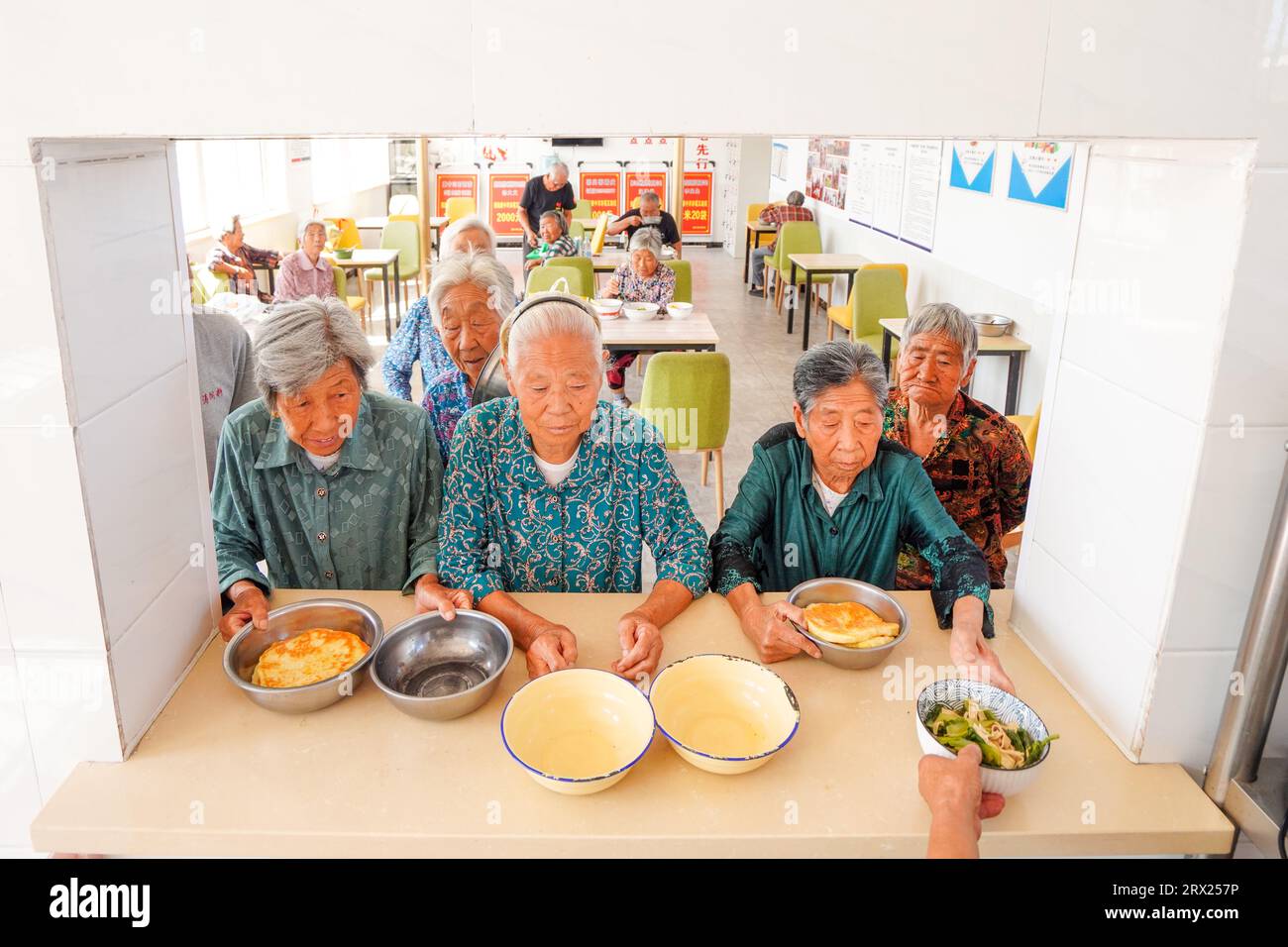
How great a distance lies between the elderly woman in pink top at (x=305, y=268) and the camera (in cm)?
695

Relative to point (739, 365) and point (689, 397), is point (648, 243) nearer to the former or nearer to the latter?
point (739, 365)

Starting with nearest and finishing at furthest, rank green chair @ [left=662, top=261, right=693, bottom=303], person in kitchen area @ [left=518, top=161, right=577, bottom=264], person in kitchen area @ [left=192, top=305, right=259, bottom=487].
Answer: person in kitchen area @ [left=192, top=305, right=259, bottom=487] < green chair @ [left=662, top=261, right=693, bottom=303] < person in kitchen area @ [left=518, top=161, right=577, bottom=264]

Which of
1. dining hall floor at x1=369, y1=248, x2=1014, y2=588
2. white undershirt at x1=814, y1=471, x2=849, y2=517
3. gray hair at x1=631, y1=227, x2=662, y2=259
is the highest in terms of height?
gray hair at x1=631, y1=227, x2=662, y2=259

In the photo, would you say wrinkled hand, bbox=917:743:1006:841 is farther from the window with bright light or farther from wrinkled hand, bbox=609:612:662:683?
the window with bright light

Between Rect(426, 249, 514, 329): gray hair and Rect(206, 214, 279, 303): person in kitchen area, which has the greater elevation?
Rect(426, 249, 514, 329): gray hair

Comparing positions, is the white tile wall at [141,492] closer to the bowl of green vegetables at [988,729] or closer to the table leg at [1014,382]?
the bowl of green vegetables at [988,729]

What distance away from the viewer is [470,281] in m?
3.05

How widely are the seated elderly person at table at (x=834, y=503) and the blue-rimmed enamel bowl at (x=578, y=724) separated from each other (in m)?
0.44

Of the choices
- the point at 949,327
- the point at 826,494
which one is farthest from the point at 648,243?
the point at 826,494

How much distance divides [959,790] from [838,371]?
100cm

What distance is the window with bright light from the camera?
8508 mm

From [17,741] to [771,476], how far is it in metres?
1.55

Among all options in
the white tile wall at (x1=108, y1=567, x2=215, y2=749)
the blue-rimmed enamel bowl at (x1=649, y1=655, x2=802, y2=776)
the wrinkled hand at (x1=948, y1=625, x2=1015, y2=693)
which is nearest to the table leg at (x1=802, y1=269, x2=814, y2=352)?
the wrinkled hand at (x1=948, y1=625, x2=1015, y2=693)

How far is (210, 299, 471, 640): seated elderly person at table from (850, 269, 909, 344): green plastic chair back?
5.21 metres
